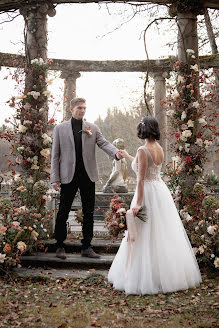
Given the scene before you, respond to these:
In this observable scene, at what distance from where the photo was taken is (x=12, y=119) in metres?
6.68

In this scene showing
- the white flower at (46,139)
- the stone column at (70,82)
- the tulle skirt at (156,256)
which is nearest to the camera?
the tulle skirt at (156,256)

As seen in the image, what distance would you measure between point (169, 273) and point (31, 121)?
11.4 feet

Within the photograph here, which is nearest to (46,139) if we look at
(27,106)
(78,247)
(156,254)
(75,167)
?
(27,106)

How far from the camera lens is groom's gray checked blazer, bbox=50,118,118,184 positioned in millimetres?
5750

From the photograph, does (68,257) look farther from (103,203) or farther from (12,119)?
(103,203)

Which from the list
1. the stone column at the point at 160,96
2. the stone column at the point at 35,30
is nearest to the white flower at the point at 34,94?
the stone column at the point at 35,30

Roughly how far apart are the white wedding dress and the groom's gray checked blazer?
1.08 metres

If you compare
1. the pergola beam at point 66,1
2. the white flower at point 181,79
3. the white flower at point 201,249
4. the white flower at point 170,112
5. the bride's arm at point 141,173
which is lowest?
the white flower at point 201,249

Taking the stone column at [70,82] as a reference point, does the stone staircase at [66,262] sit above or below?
below

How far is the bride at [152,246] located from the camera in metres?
4.49


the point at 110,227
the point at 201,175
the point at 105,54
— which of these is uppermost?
the point at 105,54

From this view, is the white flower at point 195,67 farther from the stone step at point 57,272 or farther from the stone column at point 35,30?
the stone step at point 57,272

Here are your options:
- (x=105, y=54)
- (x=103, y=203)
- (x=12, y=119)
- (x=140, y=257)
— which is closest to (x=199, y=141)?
(x=140, y=257)

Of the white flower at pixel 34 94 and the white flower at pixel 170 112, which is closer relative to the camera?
the white flower at pixel 34 94
